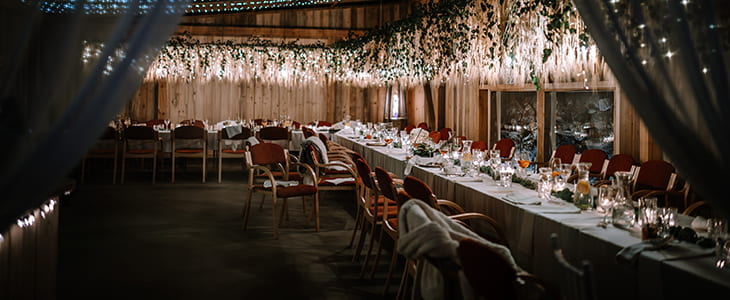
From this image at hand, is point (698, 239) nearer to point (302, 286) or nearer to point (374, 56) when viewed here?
point (302, 286)

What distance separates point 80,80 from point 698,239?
2778 mm

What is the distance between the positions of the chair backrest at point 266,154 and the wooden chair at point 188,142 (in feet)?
11.0

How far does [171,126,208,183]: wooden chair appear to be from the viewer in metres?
9.45

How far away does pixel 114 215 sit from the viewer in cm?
659

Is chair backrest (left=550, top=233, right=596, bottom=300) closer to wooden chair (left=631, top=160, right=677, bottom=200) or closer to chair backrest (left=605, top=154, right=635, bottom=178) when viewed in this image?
wooden chair (left=631, top=160, right=677, bottom=200)

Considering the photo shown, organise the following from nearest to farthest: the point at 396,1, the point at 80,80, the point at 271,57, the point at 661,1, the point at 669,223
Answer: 1. the point at 80,80
2. the point at 661,1
3. the point at 669,223
4. the point at 271,57
5. the point at 396,1

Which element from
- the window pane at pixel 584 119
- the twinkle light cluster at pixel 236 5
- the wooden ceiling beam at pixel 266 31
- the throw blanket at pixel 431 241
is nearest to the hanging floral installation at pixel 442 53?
the window pane at pixel 584 119

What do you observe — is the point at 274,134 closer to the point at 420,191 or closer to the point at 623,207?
the point at 420,191

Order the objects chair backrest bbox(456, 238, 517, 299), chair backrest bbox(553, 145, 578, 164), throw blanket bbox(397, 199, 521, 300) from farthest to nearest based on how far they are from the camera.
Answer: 1. chair backrest bbox(553, 145, 578, 164)
2. throw blanket bbox(397, 199, 521, 300)
3. chair backrest bbox(456, 238, 517, 299)

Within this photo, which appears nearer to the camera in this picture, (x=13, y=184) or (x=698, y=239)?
(x=13, y=184)

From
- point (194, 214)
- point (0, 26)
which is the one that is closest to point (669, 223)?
point (0, 26)

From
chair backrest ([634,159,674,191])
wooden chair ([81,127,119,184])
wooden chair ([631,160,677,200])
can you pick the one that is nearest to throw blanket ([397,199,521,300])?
wooden chair ([631,160,677,200])

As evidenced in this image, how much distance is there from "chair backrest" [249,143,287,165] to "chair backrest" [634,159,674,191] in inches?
153

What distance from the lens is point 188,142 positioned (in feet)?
32.1
